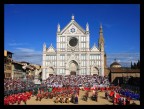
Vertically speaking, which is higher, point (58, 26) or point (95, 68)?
point (58, 26)

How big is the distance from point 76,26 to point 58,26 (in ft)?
15.7

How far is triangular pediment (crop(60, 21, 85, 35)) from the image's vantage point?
234ft

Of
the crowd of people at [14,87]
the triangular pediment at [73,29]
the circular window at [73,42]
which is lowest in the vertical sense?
the crowd of people at [14,87]

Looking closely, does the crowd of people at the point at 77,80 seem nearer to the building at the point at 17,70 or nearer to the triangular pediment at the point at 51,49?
the triangular pediment at the point at 51,49

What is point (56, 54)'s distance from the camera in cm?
7088

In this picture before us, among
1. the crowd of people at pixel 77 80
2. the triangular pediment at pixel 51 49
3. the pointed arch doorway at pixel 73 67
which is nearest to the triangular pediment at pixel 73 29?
the triangular pediment at pixel 51 49

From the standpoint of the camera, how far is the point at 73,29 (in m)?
71.5

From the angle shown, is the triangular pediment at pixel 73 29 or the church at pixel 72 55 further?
the triangular pediment at pixel 73 29

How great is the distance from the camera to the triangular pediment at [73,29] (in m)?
71.2

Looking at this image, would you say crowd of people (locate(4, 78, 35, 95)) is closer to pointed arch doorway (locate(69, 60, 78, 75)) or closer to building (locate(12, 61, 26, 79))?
building (locate(12, 61, 26, 79))

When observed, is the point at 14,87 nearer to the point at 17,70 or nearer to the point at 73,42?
→ the point at 17,70

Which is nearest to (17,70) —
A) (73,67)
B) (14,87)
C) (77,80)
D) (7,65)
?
(7,65)
